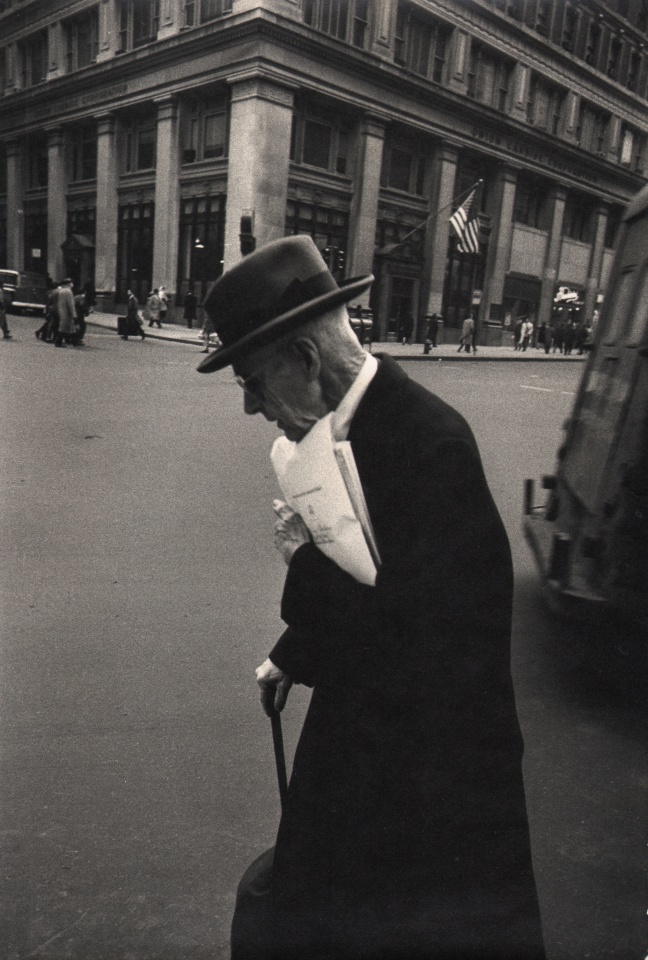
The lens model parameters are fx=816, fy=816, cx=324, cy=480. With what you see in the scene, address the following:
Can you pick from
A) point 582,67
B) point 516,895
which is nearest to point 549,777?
point 516,895

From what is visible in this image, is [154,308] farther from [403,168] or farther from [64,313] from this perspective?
[403,168]

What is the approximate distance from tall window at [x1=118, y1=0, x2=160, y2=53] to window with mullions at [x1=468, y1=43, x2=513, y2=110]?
1321 cm

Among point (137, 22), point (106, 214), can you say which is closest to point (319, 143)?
point (137, 22)

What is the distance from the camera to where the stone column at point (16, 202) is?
41562 millimetres

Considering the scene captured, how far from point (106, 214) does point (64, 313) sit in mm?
17803

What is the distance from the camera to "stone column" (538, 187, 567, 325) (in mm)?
43125

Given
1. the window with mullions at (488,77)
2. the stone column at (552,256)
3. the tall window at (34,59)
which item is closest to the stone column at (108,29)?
the tall window at (34,59)

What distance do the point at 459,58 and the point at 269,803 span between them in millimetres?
36879

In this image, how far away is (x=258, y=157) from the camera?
29.0m

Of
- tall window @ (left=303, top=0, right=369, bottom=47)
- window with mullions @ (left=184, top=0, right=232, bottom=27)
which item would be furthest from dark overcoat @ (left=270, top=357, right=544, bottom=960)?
window with mullions @ (left=184, top=0, right=232, bottom=27)

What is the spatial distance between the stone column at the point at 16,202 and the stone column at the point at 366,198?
1882 centimetres

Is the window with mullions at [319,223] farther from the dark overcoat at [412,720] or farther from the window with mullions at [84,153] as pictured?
the dark overcoat at [412,720]

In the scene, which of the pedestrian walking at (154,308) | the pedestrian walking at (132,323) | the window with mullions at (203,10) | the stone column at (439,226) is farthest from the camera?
the stone column at (439,226)

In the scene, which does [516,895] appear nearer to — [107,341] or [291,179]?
[107,341]
